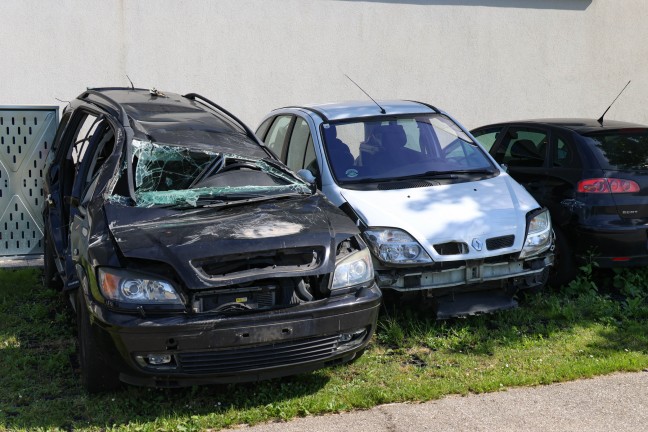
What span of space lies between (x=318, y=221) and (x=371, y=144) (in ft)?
7.01

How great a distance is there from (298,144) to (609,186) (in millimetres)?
2699

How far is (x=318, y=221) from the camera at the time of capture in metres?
5.00

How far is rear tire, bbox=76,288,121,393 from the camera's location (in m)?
4.72

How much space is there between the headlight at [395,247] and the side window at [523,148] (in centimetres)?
223

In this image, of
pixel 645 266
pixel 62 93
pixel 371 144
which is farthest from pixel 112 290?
pixel 62 93

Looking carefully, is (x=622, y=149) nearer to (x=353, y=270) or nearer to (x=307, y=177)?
(x=307, y=177)

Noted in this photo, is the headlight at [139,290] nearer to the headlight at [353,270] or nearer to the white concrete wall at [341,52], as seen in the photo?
the headlight at [353,270]

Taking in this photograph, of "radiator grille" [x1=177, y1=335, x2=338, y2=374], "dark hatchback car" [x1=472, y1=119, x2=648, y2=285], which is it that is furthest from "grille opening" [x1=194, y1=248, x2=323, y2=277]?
"dark hatchback car" [x1=472, y1=119, x2=648, y2=285]

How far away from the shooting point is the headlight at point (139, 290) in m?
4.43

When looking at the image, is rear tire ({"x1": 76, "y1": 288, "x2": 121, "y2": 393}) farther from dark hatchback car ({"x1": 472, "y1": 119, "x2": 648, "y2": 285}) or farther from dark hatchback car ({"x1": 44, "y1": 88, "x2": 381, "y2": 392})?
dark hatchback car ({"x1": 472, "y1": 119, "x2": 648, "y2": 285})

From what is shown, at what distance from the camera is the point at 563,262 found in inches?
272

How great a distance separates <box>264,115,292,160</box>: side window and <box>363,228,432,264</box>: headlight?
209cm

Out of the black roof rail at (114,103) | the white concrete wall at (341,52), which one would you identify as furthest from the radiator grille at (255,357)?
the white concrete wall at (341,52)

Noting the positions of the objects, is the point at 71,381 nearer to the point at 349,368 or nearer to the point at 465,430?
the point at 349,368
